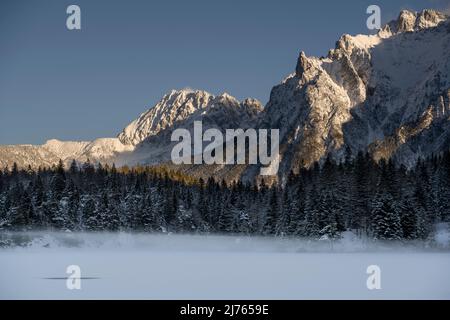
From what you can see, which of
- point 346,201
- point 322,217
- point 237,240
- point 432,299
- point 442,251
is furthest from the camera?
Result: point 237,240

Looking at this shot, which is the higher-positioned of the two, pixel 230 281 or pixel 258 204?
pixel 258 204

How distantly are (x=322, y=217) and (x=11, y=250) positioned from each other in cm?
4349

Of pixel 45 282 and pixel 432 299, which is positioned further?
pixel 45 282

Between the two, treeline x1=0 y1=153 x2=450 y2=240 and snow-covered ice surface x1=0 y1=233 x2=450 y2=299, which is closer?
snow-covered ice surface x1=0 y1=233 x2=450 y2=299

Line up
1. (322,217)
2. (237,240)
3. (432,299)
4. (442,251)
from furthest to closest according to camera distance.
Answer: (237,240) → (322,217) → (442,251) → (432,299)

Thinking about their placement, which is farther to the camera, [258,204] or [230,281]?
[258,204]

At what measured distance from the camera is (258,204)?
132000 millimetres

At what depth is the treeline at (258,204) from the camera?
Result: 9138 cm

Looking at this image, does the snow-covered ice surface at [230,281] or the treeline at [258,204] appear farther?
the treeline at [258,204]

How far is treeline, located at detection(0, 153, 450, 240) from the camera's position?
3597 inches
